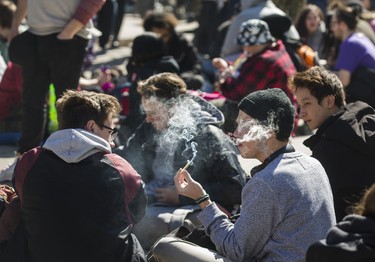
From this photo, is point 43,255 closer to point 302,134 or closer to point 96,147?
point 96,147

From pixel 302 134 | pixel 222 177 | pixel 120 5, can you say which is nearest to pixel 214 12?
pixel 120 5

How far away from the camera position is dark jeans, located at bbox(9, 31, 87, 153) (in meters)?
5.84

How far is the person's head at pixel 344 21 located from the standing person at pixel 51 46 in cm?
271

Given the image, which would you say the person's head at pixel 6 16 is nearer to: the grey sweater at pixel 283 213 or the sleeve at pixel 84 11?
the sleeve at pixel 84 11

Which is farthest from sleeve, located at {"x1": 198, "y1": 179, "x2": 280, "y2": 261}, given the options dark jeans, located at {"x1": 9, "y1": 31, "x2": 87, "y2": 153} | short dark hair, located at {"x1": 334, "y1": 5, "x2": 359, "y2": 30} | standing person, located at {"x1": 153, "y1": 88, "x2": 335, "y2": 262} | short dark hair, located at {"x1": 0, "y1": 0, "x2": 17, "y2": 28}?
short dark hair, located at {"x1": 0, "y1": 0, "x2": 17, "y2": 28}

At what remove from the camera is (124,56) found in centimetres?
1111

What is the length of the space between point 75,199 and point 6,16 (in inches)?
173

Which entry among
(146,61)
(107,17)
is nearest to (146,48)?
(146,61)

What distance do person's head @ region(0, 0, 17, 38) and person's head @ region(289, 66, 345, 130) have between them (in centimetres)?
391

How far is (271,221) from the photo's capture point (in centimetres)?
346

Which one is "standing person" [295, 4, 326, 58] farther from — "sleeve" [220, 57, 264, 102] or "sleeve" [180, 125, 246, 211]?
"sleeve" [180, 125, 246, 211]

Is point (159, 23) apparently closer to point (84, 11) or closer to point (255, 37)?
point (255, 37)

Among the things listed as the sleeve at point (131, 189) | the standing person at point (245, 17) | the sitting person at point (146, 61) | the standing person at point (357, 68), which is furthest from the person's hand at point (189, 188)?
the standing person at point (245, 17)

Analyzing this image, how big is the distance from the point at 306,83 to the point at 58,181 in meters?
1.56
